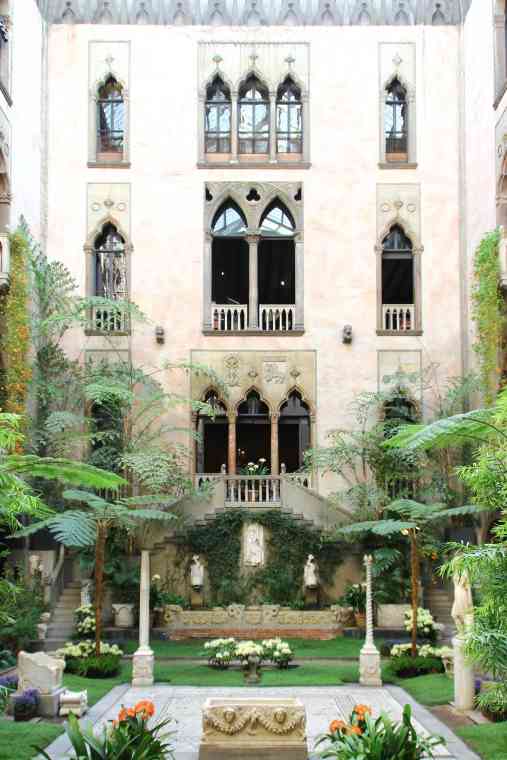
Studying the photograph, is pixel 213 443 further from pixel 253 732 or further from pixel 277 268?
pixel 253 732

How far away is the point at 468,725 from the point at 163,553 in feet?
41.7

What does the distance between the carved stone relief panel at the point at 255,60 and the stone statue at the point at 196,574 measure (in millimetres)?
12171

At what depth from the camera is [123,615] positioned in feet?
83.8

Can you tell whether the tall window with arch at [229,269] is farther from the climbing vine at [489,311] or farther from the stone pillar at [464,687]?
the stone pillar at [464,687]

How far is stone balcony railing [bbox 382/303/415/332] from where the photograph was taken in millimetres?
29219

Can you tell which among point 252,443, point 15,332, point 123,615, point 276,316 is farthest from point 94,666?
point 276,316

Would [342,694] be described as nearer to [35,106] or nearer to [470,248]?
[470,248]

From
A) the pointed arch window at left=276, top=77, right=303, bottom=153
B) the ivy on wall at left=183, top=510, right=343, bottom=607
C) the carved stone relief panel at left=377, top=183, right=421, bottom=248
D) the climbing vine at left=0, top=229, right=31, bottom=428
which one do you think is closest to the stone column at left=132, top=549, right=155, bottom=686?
the ivy on wall at left=183, top=510, right=343, bottom=607

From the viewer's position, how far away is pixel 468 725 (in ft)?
51.2

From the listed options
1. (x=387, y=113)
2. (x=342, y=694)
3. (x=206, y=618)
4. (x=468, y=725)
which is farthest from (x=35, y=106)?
(x=468, y=725)

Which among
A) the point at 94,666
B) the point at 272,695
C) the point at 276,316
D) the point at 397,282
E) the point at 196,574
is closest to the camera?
the point at 272,695

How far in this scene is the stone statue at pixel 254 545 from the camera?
26.8m

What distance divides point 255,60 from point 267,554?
12.5 meters

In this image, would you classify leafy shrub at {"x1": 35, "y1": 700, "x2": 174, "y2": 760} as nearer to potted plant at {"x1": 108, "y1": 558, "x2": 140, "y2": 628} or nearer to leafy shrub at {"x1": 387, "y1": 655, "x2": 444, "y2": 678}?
leafy shrub at {"x1": 387, "y1": 655, "x2": 444, "y2": 678}
